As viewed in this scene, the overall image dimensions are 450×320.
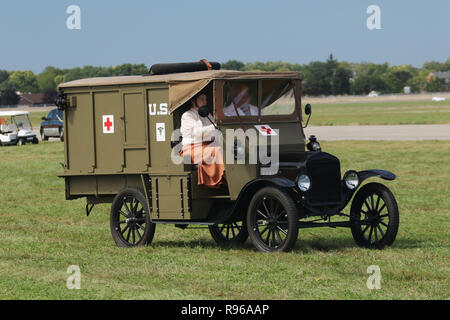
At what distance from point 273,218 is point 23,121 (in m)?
34.7

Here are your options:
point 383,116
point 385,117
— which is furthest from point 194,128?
point 383,116

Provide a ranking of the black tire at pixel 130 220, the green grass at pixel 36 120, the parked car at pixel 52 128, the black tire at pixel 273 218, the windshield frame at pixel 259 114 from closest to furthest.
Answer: the black tire at pixel 273 218 < the windshield frame at pixel 259 114 < the black tire at pixel 130 220 < the parked car at pixel 52 128 < the green grass at pixel 36 120

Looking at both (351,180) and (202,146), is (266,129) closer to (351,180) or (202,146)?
(202,146)

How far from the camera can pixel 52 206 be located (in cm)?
1642

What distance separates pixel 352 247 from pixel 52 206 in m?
7.83

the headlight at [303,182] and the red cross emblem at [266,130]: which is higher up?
the red cross emblem at [266,130]

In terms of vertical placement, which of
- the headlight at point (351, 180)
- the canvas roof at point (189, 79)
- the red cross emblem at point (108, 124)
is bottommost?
the headlight at point (351, 180)

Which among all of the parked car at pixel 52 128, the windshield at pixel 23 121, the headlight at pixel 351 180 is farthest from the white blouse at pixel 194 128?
the parked car at pixel 52 128

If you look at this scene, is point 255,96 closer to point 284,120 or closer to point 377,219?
point 284,120

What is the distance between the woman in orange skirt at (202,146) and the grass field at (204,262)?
985 mm

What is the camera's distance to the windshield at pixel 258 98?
10.3 meters

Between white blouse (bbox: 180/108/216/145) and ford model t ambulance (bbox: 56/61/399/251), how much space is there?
14 centimetres

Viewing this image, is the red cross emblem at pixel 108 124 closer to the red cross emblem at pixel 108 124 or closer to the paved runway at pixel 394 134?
the red cross emblem at pixel 108 124
